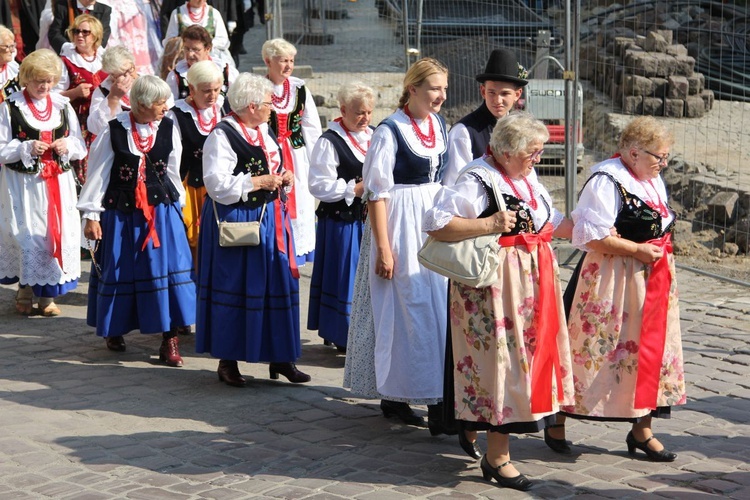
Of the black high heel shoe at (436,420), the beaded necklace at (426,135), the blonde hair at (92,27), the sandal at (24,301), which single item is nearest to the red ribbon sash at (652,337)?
the black high heel shoe at (436,420)

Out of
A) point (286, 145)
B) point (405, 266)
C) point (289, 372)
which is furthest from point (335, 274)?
point (286, 145)

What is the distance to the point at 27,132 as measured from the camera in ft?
28.3

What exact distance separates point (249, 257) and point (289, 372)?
2.58 ft

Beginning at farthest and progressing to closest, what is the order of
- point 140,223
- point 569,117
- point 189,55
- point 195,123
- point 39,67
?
point 569,117, point 189,55, point 39,67, point 195,123, point 140,223

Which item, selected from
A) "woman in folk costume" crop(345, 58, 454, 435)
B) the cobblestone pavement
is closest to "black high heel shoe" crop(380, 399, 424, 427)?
the cobblestone pavement

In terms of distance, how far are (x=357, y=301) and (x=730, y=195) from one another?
5950 millimetres

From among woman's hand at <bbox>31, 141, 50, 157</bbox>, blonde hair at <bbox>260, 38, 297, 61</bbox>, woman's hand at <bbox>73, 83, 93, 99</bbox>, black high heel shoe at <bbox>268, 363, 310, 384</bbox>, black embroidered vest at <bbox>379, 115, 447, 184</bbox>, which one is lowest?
black high heel shoe at <bbox>268, 363, 310, 384</bbox>

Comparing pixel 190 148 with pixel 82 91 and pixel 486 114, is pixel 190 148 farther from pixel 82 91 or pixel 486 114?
pixel 486 114

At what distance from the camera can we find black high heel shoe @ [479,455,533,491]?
16.9 ft

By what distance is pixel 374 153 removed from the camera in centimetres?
596

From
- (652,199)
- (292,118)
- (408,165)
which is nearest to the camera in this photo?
(652,199)

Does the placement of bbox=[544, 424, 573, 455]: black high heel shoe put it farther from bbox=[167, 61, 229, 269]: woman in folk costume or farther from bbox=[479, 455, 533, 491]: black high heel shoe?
bbox=[167, 61, 229, 269]: woman in folk costume

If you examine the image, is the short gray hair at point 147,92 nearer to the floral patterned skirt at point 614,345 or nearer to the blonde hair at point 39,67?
the blonde hair at point 39,67

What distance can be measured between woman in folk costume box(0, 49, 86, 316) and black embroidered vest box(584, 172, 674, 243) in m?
4.76
